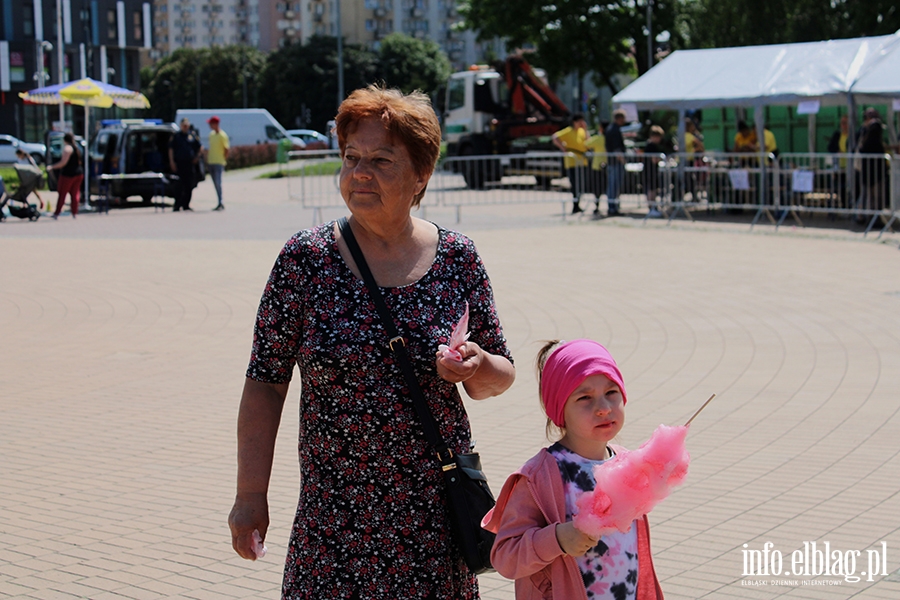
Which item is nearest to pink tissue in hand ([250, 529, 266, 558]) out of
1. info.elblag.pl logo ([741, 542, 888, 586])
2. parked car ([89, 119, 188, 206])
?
info.elblag.pl logo ([741, 542, 888, 586])

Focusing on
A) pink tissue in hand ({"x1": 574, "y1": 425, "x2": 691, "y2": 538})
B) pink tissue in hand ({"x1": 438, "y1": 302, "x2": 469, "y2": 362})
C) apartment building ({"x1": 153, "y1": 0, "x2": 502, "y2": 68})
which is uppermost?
apartment building ({"x1": 153, "y1": 0, "x2": 502, "y2": 68})

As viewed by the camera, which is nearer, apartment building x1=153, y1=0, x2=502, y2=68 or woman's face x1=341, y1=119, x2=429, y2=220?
woman's face x1=341, y1=119, x2=429, y2=220

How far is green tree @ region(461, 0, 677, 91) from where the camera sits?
47.0 m

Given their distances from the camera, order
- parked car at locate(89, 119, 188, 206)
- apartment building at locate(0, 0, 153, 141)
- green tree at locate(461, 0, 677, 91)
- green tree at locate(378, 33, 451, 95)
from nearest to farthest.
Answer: parked car at locate(89, 119, 188, 206) < green tree at locate(461, 0, 677, 91) < apartment building at locate(0, 0, 153, 141) < green tree at locate(378, 33, 451, 95)

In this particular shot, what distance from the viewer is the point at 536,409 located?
7.33m

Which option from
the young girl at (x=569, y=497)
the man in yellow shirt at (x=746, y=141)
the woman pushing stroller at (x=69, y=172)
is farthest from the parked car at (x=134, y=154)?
the young girl at (x=569, y=497)

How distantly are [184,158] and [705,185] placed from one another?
35.0ft

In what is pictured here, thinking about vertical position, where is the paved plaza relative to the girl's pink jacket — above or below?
below

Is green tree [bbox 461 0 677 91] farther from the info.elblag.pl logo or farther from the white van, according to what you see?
the info.elblag.pl logo

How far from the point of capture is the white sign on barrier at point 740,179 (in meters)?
19.1

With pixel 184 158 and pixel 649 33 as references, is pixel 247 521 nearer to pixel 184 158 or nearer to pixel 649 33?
pixel 184 158

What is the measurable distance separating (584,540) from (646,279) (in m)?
10.7

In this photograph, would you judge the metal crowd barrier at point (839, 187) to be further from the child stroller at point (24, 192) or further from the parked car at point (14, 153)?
the parked car at point (14, 153)

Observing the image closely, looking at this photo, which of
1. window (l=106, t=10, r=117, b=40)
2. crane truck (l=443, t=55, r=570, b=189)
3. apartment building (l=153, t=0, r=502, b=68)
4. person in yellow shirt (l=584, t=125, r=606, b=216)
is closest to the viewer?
person in yellow shirt (l=584, t=125, r=606, b=216)
